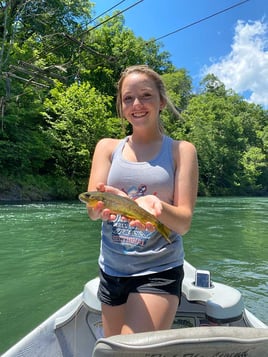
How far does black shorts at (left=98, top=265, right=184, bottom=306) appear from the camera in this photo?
162 centimetres

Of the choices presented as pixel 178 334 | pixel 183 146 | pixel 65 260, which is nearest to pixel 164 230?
pixel 183 146

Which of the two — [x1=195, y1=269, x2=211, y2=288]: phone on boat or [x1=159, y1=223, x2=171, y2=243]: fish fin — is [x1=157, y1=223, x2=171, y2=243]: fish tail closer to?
[x1=159, y1=223, x2=171, y2=243]: fish fin

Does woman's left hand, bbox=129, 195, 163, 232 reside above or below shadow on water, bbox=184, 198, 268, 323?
above

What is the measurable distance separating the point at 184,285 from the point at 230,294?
0.26 m

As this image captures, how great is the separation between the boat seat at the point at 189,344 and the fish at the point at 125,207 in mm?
486

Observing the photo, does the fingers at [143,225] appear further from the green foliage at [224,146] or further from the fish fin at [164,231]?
the green foliage at [224,146]

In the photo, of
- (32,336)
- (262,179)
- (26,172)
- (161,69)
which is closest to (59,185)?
(26,172)

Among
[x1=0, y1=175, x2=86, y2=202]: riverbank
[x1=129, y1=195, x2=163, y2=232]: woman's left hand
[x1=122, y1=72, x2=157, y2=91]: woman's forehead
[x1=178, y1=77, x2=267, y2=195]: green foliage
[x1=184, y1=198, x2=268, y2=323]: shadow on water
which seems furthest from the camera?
[x1=178, y1=77, x2=267, y2=195]: green foliage

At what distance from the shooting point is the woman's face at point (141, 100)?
1839mm

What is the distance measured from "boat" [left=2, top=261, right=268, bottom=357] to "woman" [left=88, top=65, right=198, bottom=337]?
206mm

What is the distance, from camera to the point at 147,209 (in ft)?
4.98

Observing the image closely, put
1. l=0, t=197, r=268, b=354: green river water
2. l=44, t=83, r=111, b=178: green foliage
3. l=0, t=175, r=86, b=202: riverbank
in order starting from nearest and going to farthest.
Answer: l=0, t=197, r=268, b=354: green river water
l=0, t=175, r=86, b=202: riverbank
l=44, t=83, r=111, b=178: green foliage

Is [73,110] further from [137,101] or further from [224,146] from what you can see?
[137,101]

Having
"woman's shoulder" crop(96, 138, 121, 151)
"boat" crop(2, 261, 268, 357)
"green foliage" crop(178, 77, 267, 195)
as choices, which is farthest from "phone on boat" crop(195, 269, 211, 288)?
"green foliage" crop(178, 77, 267, 195)
